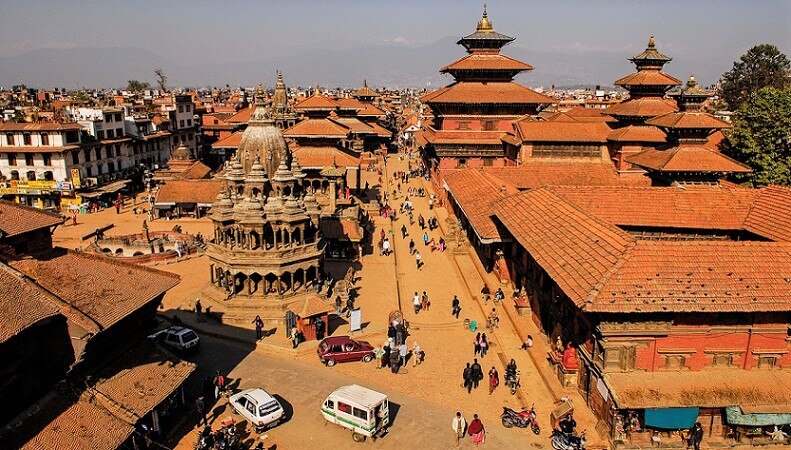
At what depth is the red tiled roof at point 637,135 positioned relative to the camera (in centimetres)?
4453

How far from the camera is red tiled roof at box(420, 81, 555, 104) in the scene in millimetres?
52469

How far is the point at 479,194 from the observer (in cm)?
3644

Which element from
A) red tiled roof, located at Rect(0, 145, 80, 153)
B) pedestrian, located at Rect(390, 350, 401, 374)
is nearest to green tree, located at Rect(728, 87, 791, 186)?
pedestrian, located at Rect(390, 350, 401, 374)

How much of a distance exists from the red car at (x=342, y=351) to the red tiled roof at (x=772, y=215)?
17.6 metres

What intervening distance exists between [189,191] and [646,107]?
40.8 metres

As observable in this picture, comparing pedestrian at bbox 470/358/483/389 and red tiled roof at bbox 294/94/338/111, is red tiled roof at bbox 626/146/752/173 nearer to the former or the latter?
pedestrian at bbox 470/358/483/389

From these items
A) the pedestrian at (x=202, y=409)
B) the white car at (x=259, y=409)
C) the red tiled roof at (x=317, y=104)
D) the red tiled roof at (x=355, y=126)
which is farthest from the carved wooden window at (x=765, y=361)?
the red tiled roof at (x=355, y=126)

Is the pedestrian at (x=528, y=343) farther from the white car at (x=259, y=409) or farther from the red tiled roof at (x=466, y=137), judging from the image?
the red tiled roof at (x=466, y=137)

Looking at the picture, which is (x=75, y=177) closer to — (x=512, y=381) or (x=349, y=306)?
(x=349, y=306)

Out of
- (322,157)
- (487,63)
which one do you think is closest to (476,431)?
(322,157)

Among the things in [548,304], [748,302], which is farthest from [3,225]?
[748,302]

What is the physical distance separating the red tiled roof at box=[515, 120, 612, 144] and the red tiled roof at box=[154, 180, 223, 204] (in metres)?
27.2

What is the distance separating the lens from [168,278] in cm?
2016

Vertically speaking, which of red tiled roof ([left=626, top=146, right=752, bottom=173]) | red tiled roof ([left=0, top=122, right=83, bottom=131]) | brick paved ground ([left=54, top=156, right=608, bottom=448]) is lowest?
brick paved ground ([left=54, top=156, right=608, bottom=448])
